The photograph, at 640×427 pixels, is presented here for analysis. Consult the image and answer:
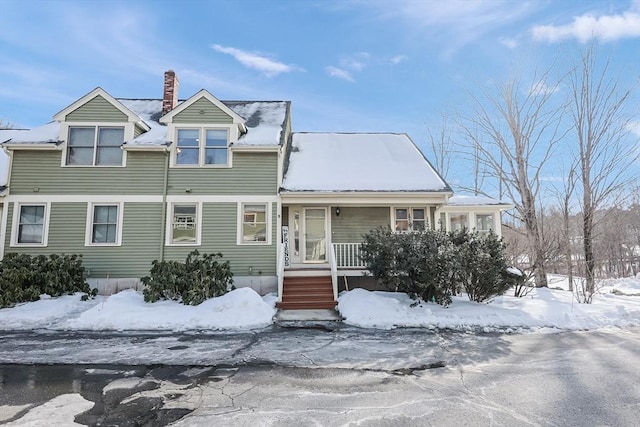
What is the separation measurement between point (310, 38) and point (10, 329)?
598 inches

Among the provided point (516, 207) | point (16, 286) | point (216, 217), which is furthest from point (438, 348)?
point (516, 207)

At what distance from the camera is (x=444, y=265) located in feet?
31.1

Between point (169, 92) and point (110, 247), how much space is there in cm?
708

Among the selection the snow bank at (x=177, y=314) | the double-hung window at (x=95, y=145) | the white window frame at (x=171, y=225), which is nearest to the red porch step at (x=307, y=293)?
the snow bank at (x=177, y=314)

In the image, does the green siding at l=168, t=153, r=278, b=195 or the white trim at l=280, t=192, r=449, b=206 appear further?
the green siding at l=168, t=153, r=278, b=195

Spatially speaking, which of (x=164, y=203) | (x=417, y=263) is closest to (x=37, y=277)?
(x=164, y=203)

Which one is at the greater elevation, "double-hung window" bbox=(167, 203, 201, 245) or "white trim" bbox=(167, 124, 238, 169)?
"white trim" bbox=(167, 124, 238, 169)

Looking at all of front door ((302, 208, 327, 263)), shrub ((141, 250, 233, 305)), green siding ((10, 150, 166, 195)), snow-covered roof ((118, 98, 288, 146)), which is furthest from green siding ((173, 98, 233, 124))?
shrub ((141, 250, 233, 305))

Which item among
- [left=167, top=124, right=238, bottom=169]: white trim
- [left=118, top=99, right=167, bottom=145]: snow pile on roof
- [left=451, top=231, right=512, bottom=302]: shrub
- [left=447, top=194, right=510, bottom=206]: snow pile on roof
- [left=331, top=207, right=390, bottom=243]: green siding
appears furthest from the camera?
[left=447, top=194, right=510, bottom=206]: snow pile on roof

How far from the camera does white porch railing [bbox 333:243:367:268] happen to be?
1248 centimetres

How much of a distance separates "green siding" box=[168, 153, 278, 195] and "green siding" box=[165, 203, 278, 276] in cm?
63

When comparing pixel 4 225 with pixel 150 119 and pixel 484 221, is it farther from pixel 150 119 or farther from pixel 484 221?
pixel 484 221

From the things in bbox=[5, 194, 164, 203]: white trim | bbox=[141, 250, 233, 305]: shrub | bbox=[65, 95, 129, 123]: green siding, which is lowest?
bbox=[141, 250, 233, 305]: shrub

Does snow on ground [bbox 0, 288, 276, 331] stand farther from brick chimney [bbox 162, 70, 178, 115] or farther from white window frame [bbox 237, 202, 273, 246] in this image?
brick chimney [bbox 162, 70, 178, 115]
